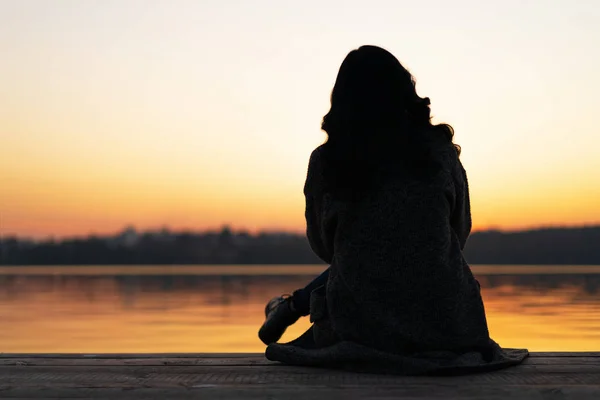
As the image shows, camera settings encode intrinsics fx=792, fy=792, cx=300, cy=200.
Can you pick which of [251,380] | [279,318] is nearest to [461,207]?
[279,318]

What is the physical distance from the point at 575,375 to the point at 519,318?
31.6 feet

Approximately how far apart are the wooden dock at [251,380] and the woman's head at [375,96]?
0.97 metres

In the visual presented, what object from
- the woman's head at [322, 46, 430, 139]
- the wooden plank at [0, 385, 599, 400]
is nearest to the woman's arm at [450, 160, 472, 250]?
the woman's head at [322, 46, 430, 139]

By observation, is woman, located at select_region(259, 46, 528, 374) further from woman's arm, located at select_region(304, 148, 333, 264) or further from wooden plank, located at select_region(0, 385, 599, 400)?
wooden plank, located at select_region(0, 385, 599, 400)

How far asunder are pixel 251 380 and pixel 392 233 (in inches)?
30.7

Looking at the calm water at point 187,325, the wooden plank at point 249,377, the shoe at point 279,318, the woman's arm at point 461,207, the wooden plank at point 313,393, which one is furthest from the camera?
the calm water at point 187,325

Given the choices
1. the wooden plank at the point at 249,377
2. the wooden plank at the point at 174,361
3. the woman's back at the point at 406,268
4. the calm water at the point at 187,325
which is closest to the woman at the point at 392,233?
the woman's back at the point at 406,268

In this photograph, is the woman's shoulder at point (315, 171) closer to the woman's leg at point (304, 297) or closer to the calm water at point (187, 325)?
the woman's leg at point (304, 297)

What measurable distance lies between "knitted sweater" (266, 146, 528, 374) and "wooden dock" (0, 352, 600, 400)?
0.10 meters

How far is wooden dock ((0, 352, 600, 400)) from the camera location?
2.58m

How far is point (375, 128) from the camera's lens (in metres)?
3.11

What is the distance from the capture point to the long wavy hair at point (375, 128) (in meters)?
3.10

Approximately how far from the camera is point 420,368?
295cm

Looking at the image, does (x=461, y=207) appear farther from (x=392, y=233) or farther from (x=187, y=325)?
(x=187, y=325)
